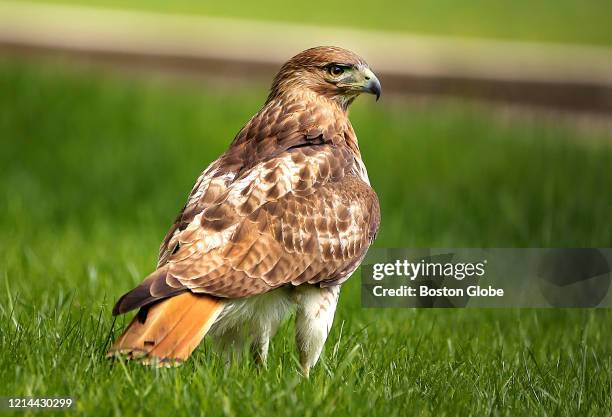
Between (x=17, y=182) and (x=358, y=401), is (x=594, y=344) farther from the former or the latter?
(x=17, y=182)

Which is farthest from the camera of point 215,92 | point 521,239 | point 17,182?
point 215,92

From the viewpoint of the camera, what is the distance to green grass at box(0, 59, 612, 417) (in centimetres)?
439

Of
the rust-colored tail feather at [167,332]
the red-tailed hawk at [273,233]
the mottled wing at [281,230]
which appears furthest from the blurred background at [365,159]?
the mottled wing at [281,230]

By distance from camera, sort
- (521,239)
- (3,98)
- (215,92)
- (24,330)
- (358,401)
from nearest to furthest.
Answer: (358,401) → (24,330) → (521,239) → (3,98) → (215,92)

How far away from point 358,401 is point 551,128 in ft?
23.2

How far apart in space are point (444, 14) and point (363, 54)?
7.18 meters

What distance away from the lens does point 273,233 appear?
4672 mm

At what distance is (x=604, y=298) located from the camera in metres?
7.07

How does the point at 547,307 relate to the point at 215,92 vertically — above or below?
below

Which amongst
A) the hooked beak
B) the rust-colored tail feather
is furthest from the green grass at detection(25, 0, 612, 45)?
the rust-colored tail feather

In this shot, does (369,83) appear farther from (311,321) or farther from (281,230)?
(311,321)

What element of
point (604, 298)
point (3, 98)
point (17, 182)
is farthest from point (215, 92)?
point (604, 298)

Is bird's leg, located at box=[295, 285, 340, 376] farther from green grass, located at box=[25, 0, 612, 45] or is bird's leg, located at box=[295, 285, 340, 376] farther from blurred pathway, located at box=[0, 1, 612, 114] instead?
green grass, located at box=[25, 0, 612, 45]

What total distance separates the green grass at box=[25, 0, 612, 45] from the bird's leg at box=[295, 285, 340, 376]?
44.0 feet
